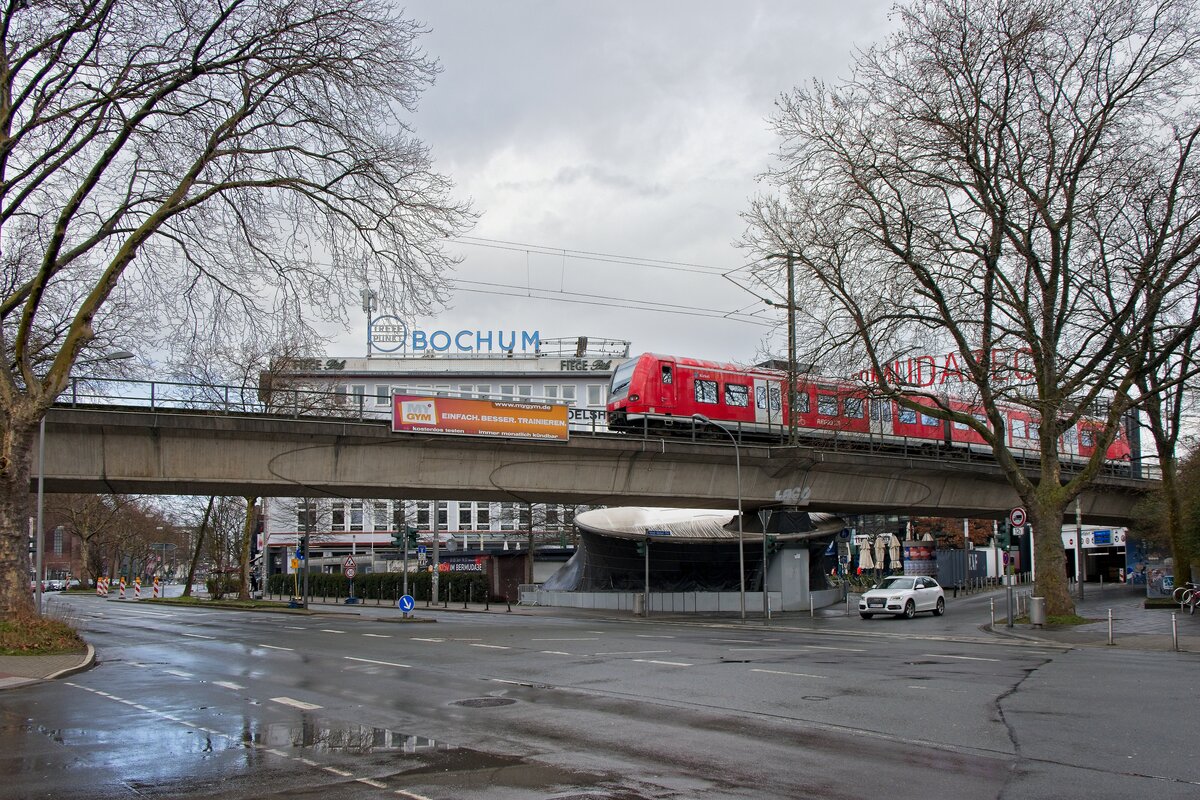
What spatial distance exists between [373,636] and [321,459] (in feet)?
17.9

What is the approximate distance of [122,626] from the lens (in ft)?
109

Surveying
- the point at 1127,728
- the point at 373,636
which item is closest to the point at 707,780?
the point at 1127,728

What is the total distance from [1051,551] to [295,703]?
24.0 meters

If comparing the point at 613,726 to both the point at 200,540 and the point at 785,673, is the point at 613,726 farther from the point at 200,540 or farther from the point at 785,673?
the point at 200,540

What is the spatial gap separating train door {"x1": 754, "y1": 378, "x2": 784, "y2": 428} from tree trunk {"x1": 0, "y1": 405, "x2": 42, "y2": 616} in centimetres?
2608

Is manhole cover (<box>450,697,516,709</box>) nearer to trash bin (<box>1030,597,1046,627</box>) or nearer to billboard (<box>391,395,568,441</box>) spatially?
billboard (<box>391,395,568,441</box>)

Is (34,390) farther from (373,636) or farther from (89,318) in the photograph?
(373,636)

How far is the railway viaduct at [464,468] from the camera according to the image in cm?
2616

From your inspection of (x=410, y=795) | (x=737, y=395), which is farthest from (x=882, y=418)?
(x=410, y=795)

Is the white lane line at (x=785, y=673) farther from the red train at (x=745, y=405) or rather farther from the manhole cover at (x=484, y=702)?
the red train at (x=745, y=405)

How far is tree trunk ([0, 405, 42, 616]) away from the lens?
1994 centimetres

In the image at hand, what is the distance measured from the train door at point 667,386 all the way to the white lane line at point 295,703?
23743mm

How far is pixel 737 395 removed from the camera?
3847 centimetres

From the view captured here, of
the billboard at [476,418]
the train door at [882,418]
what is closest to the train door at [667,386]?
the billboard at [476,418]
